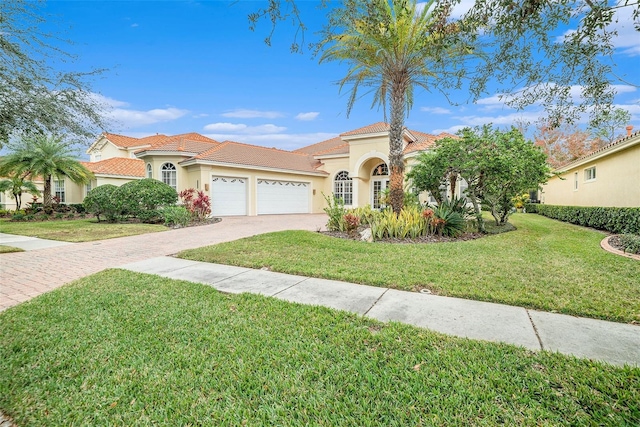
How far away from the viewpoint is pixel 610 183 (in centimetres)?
1349

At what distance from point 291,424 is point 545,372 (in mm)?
2177

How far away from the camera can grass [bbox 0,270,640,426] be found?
88.1 inches

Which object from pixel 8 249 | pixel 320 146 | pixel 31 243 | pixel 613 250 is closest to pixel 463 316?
pixel 613 250

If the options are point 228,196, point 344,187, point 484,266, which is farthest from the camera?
point 344,187

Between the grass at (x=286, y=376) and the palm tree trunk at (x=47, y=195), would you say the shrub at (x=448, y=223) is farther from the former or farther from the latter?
the palm tree trunk at (x=47, y=195)

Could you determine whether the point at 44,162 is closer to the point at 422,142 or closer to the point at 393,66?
the point at 393,66

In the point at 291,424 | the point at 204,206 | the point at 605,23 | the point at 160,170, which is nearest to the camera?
the point at 291,424

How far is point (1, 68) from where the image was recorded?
6.25 m

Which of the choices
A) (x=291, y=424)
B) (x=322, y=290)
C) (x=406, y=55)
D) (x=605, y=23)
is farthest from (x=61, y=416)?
(x=406, y=55)

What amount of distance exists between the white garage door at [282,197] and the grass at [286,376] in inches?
689

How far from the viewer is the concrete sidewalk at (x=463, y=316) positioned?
3102 mm

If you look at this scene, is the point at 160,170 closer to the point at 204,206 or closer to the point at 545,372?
the point at 204,206

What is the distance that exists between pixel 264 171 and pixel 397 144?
1181 cm

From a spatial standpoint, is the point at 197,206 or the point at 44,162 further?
the point at 44,162
